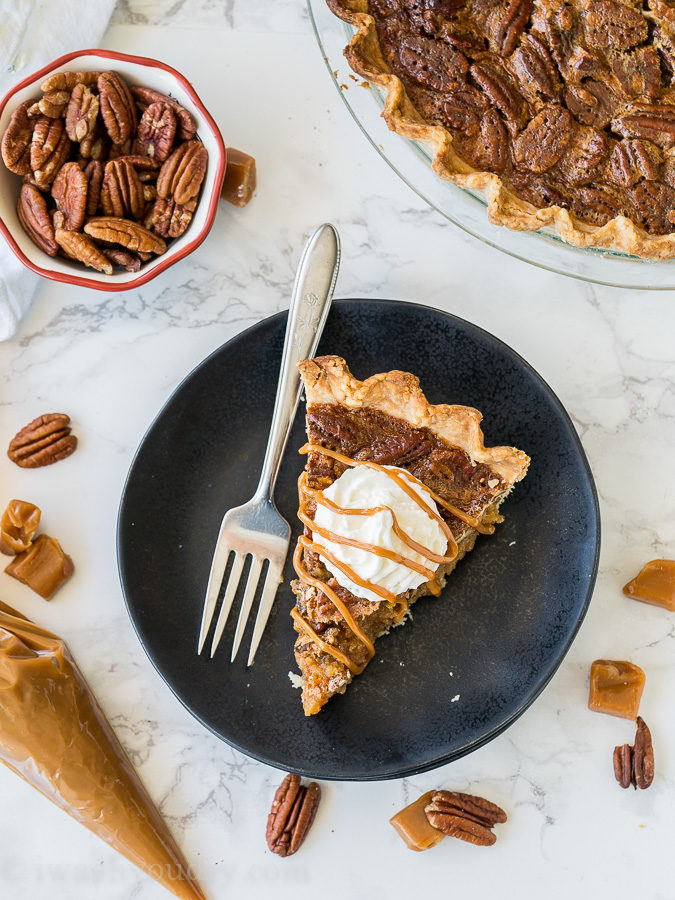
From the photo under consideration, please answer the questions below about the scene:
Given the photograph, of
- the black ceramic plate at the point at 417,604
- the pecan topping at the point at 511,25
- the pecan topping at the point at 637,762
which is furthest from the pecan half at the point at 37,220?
the pecan topping at the point at 637,762

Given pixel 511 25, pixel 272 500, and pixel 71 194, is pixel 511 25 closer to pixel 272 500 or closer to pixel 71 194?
pixel 71 194

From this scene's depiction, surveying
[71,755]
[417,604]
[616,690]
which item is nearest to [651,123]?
[417,604]

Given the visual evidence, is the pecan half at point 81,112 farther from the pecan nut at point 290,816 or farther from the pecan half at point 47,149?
the pecan nut at point 290,816

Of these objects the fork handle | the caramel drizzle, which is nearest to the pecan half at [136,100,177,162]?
the fork handle

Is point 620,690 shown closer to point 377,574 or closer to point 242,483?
point 377,574

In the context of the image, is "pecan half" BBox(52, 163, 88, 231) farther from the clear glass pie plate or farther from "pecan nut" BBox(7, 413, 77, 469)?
the clear glass pie plate

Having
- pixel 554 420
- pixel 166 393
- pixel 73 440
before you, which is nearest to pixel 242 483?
pixel 166 393
